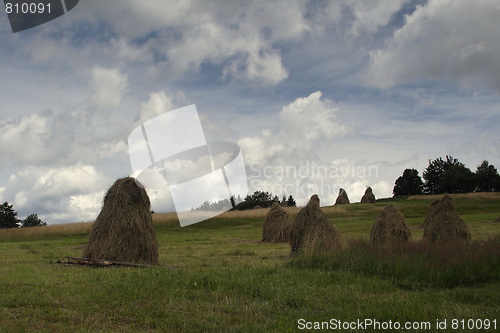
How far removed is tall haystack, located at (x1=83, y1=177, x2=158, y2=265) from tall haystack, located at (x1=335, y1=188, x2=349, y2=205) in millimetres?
70229

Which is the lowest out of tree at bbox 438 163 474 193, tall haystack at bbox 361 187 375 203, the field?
the field

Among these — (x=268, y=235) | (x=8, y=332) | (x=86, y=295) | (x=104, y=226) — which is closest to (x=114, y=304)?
(x=86, y=295)

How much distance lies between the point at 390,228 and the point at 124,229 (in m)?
12.3

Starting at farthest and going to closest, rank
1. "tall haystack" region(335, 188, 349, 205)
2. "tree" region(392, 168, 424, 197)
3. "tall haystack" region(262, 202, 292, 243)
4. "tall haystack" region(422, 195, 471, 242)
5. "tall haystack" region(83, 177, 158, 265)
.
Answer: "tree" region(392, 168, 424, 197) → "tall haystack" region(335, 188, 349, 205) → "tall haystack" region(262, 202, 292, 243) → "tall haystack" region(422, 195, 471, 242) → "tall haystack" region(83, 177, 158, 265)

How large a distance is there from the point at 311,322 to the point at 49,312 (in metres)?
4.57

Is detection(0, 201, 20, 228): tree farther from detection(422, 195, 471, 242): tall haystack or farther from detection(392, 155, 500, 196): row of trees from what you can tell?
detection(392, 155, 500, 196): row of trees

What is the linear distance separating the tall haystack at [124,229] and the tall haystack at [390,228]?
10.5 meters

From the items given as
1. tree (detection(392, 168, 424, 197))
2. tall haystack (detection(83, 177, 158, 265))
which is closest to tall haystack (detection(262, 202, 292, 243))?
tall haystack (detection(83, 177, 158, 265))

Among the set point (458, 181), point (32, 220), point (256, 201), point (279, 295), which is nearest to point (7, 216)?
point (32, 220)

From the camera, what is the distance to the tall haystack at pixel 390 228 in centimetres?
2095

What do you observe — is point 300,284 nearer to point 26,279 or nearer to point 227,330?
point 227,330

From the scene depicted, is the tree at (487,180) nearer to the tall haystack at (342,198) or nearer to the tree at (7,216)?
the tall haystack at (342,198)

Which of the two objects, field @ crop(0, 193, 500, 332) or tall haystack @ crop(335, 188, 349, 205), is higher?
tall haystack @ crop(335, 188, 349, 205)

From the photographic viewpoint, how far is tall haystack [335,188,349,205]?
83.2 meters
